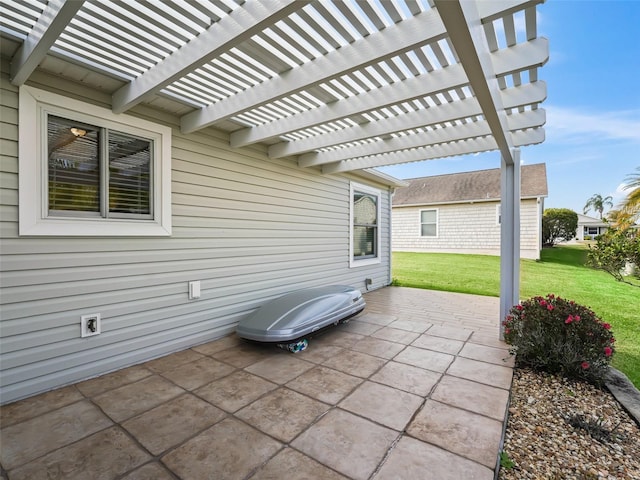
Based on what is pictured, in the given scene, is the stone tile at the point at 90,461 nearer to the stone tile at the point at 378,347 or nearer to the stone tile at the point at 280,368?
the stone tile at the point at 280,368

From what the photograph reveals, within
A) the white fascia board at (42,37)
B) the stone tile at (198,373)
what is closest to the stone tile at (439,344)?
the stone tile at (198,373)

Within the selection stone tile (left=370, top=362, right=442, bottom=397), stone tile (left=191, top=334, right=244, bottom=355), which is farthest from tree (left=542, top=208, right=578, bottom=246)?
stone tile (left=191, top=334, right=244, bottom=355)

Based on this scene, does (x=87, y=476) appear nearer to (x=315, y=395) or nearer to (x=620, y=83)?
(x=315, y=395)

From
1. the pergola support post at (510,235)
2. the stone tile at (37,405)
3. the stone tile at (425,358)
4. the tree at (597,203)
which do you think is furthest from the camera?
the tree at (597,203)

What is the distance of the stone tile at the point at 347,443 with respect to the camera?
1731 millimetres

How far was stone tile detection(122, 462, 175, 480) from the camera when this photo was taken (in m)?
1.63

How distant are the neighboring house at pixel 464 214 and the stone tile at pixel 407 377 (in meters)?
12.0

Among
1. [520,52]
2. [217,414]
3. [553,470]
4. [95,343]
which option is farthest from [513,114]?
[95,343]

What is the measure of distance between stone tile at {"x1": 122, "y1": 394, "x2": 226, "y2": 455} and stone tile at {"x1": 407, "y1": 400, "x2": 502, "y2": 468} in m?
1.47

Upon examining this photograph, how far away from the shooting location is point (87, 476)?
5.37ft

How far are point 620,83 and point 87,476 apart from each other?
12.7 meters

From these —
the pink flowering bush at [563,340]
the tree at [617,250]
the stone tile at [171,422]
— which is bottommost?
the stone tile at [171,422]

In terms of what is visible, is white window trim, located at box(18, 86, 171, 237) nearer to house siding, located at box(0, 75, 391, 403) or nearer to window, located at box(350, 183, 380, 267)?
house siding, located at box(0, 75, 391, 403)

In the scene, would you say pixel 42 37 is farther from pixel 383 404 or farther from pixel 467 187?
pixel 467 187
